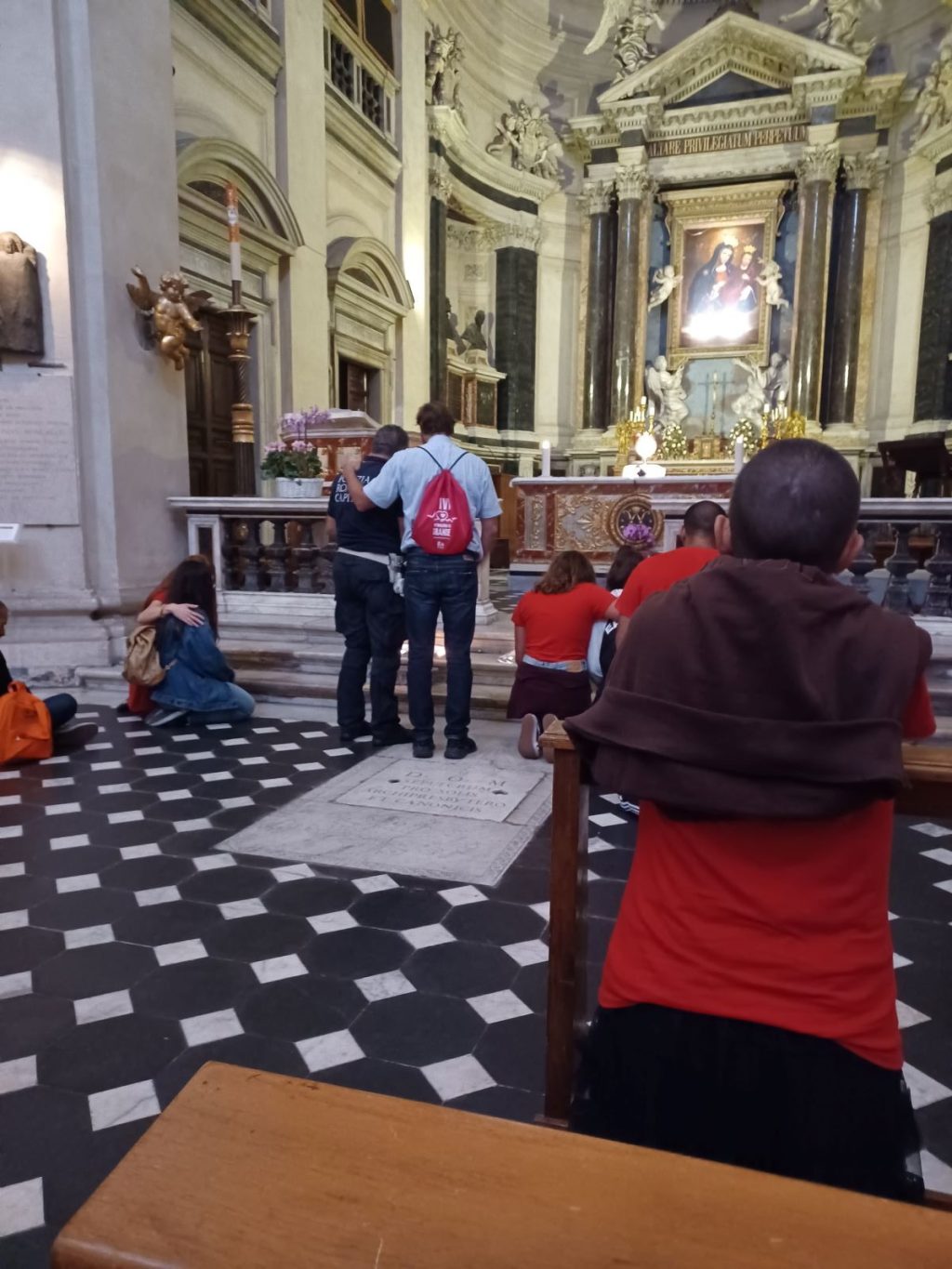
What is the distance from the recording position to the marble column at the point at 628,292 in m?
15.7

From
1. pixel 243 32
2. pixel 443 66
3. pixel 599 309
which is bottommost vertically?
pixel 599 309

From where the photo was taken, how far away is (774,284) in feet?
50.7

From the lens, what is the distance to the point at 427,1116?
3.39 feet

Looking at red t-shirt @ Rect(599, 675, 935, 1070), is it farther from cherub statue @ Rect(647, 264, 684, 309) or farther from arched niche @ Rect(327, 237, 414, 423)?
cherub statue @ Rect(647, 264, 684, 309)

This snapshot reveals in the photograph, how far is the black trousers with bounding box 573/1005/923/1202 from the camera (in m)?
1.18

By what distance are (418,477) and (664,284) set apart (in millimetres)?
13216

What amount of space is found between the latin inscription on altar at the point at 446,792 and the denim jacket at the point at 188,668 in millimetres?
1556

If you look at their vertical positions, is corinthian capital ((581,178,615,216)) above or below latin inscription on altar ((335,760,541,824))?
above

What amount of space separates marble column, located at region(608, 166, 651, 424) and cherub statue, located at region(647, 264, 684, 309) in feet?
1.20

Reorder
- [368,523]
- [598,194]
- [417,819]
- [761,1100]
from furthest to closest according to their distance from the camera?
[598,194] → [368,523] → [417,819] → [761,1100]

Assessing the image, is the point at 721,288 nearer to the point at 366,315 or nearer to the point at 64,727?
the point at 366,315

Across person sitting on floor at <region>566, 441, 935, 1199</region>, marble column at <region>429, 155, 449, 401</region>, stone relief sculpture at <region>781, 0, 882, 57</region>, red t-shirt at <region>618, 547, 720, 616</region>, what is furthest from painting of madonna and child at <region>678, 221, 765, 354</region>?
person sitting on floor at <region>566, 441, 935, 1199</region>

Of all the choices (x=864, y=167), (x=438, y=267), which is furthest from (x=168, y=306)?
(x=864, y=167)

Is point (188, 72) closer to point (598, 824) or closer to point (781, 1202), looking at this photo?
point (598, 824)
